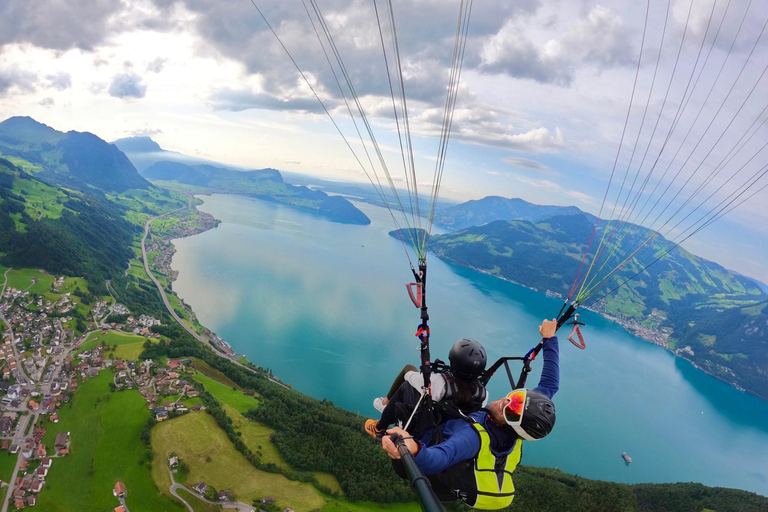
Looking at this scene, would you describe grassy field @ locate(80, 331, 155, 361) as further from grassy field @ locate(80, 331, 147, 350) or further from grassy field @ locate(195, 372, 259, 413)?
grassy field @ locate(195, 372, 259, 413)

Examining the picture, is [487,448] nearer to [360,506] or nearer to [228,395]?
[360,506]

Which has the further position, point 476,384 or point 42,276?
point 42,276

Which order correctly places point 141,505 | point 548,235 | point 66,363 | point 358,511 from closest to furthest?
1. point 141,505
2. point 358,511
3. point 66,363
4. point 548,235

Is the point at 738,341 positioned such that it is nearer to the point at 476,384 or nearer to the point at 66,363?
the point at 476,384

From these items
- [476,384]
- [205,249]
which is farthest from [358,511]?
[205,249]

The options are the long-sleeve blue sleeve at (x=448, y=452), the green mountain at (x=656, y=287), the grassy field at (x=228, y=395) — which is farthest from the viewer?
the green mountain at (x=656, y=287)

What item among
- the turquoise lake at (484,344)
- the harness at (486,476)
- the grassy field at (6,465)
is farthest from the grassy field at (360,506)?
the harness at (486,476)

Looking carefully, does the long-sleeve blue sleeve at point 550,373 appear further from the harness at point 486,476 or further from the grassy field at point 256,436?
the grassy field at point 256,436
